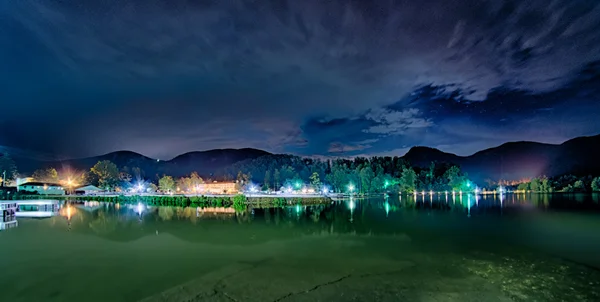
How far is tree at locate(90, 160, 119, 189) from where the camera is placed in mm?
129500

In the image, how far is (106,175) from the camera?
13275 cm

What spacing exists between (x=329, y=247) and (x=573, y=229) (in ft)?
73.4

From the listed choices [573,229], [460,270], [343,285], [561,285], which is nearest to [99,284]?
[343,285]

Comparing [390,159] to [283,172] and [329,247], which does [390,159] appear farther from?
[329,247]

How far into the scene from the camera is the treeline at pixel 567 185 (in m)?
139

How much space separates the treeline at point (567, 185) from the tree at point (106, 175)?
622 feet

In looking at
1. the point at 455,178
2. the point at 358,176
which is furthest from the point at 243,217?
the point at 455,178

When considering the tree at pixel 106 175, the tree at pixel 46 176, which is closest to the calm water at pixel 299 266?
the tree at pixel 106 175

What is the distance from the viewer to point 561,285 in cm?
1239

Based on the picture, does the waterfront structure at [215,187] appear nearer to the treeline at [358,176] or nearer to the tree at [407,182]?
the treeline at [358,176]

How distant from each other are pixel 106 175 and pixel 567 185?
199 metres

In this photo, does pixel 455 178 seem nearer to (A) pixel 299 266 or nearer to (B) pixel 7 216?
(A) pixel 299 266

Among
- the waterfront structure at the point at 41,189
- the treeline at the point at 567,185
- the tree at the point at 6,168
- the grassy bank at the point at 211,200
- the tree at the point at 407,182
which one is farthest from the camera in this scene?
the treeline at the point at 567,185

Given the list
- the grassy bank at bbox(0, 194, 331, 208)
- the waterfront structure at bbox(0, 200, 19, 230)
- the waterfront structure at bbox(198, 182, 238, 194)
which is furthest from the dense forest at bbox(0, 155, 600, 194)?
the waterfront structure at bbox(0, 200, 19, 230)
